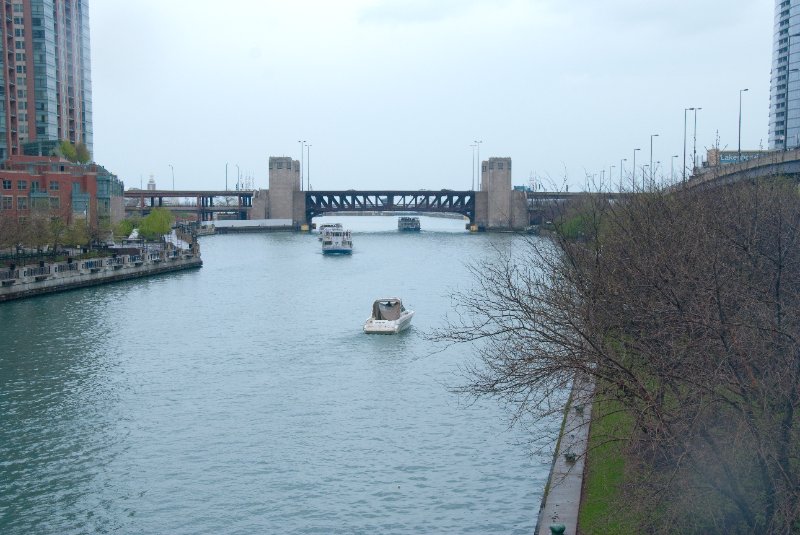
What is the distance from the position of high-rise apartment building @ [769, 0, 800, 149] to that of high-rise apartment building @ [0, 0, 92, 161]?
90.6 m

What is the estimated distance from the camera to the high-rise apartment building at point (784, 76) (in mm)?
120125

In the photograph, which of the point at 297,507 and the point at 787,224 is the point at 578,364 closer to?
the point at 787,224

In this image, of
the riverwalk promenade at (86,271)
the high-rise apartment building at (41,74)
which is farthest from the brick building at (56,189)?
the high-rise apartment building at (41,74)

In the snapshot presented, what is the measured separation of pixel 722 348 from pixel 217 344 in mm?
30533

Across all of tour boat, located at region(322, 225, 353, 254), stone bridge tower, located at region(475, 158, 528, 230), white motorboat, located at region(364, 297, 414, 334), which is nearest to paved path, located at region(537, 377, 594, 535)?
white motorboat, located at region(364, 297, 414, 334)

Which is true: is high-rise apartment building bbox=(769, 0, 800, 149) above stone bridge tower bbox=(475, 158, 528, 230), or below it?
above

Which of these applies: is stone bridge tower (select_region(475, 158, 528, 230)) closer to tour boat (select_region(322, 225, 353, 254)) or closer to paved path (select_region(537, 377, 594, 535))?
tour boat (select_region(322, 225, 353, 254))

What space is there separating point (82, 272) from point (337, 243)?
40751mm

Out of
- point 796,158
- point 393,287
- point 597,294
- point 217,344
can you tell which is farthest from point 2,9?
point 597,294

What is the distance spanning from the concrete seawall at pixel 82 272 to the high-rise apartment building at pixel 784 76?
7798cm

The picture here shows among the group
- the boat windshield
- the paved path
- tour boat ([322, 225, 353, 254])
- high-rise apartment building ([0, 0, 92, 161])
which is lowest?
the paved path

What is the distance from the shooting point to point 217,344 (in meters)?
40.3

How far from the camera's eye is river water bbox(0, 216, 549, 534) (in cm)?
1934

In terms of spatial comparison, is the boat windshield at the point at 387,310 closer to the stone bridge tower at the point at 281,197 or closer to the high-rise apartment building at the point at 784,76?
the high-rise apartment building at the point at 784,76
